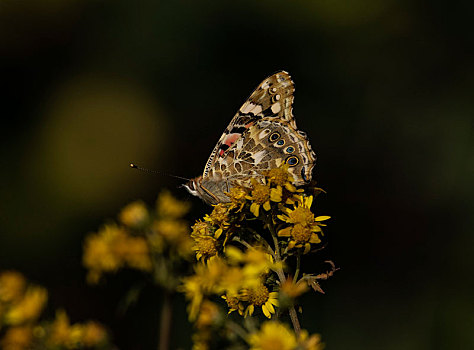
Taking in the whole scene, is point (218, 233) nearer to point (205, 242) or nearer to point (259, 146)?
point (205, 242)

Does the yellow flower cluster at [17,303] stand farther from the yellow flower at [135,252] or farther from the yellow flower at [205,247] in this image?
the yellow flower at [205,247]

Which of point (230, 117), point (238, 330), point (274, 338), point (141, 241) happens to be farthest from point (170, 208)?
point (230, 117)

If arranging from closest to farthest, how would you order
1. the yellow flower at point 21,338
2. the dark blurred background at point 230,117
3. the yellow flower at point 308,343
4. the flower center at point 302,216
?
1. the yellow flower at point 308,343
2. the flower center at point 302,216
3. the yellow flower at point 21,338
4. the dark blurred background at point 230,117

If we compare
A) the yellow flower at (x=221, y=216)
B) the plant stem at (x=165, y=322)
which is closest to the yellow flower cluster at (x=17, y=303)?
the plant stem at (x=165, y=322)

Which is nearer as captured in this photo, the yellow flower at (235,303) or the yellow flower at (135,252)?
the yellow flower at (235,303)

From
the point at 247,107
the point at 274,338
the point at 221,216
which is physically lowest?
the point at 274,338

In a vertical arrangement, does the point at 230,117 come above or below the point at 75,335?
above

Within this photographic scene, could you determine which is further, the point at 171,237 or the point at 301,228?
the point at 171,237
